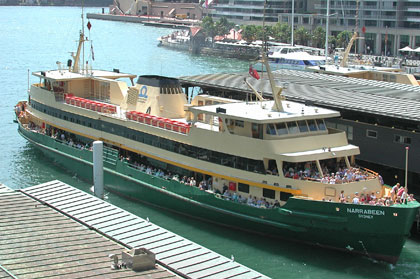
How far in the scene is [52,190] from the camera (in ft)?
99.5

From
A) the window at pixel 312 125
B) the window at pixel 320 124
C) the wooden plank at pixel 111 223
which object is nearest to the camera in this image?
the wooden plank at pixel 111 223

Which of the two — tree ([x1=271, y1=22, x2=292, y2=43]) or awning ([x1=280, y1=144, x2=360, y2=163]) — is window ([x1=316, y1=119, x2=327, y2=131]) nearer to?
awning ([x1=280, y1=144, x2=360, y2=163])

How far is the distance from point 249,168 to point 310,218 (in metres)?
4.08

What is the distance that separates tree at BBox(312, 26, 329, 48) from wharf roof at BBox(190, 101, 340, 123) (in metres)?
89.3

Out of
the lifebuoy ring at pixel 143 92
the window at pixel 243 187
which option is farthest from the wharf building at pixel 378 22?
the window at pixel 243 187

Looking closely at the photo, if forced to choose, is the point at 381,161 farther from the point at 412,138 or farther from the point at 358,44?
the point at 358,44

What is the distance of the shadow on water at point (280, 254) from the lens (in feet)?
101

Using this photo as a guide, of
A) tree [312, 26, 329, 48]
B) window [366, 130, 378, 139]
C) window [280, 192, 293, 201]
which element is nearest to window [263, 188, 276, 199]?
window [280, 192, 293, 201]

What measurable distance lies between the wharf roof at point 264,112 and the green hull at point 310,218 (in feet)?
13.1

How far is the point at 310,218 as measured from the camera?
31891 millimetres

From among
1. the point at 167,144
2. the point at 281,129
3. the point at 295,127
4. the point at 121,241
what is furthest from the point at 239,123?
the point at 121,241

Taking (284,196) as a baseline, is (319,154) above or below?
above

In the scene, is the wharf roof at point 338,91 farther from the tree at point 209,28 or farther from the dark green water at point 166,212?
the tree at point 209,28

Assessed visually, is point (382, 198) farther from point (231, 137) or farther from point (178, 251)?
point (178, 251)
